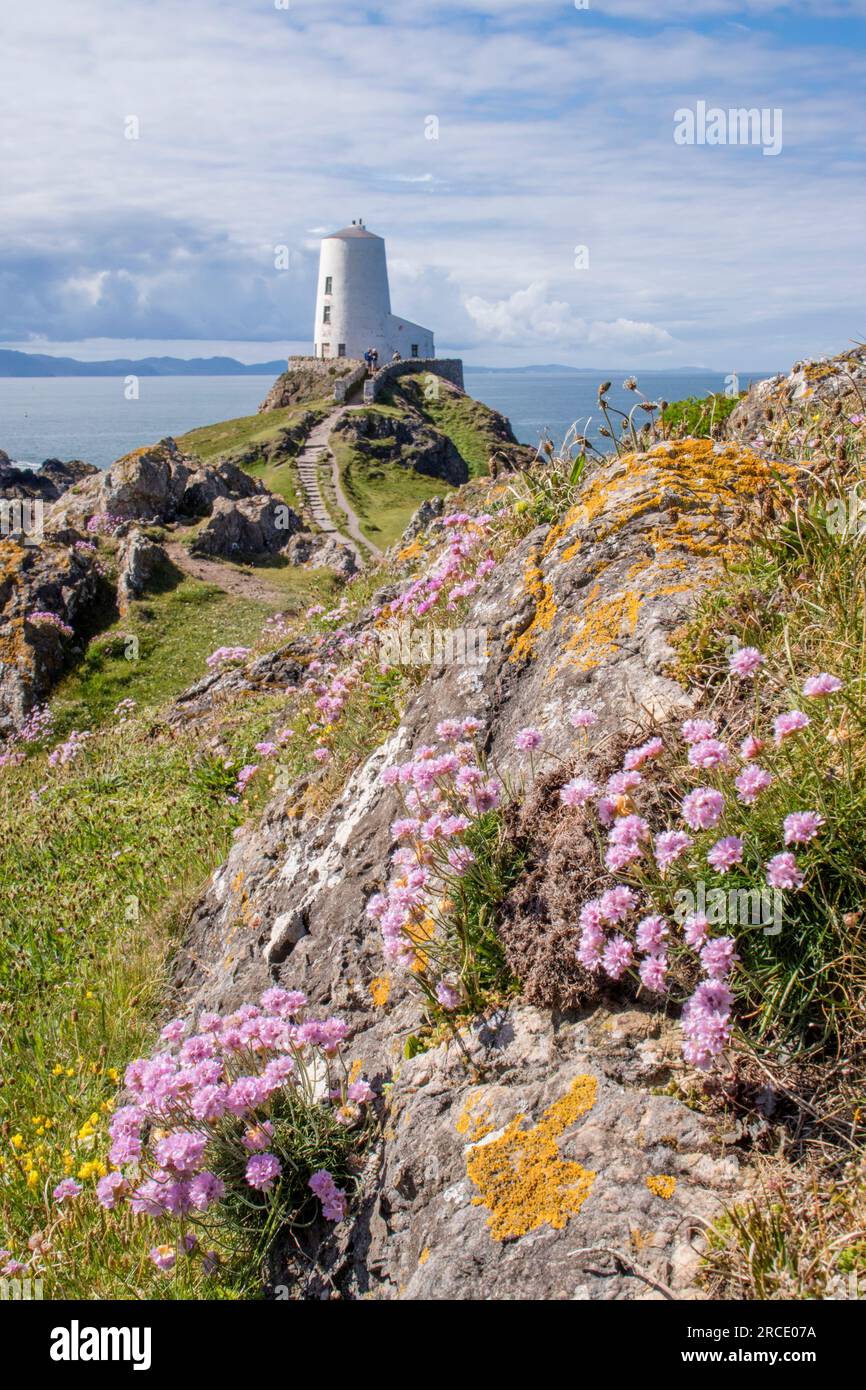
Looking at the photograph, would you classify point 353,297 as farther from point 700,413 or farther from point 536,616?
point 536,616

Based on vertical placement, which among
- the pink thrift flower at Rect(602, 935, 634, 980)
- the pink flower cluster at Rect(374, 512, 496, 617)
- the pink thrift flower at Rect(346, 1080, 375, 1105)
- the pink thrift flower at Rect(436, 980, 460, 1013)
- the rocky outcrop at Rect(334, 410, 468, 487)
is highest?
the rocky outcrop at Rect(334, 410, 468, 487)

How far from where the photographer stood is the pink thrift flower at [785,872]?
7.66ft

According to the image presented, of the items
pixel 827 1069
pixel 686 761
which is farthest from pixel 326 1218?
pixel 686 761

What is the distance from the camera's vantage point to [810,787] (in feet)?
8.46

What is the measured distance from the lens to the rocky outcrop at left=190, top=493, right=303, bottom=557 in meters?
26.9

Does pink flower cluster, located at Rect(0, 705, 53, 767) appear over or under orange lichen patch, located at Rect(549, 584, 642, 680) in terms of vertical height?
under

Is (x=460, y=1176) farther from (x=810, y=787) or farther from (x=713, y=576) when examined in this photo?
(x=713, y=576)

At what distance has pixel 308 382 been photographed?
269 ft

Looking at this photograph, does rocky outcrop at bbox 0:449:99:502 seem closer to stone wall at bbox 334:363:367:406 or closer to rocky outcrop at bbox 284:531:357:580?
stone wall at bbox 334:363:367:406

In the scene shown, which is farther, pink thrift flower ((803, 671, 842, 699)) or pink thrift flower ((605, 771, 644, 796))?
pink thrift flower ((605, 771, 644, 796))

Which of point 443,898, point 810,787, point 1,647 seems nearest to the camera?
point 810,787

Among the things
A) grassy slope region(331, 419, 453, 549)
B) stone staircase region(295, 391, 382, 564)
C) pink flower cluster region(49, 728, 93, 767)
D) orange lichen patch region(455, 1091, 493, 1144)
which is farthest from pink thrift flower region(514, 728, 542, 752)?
grassy slope region(331, 419, 453, 549)

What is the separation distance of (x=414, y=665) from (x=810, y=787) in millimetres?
4021

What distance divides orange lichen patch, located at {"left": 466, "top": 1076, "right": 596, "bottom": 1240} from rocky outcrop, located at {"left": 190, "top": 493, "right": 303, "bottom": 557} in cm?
2492
